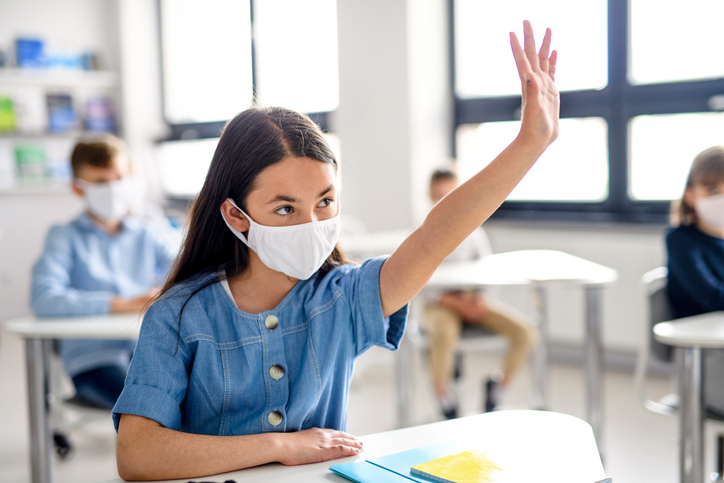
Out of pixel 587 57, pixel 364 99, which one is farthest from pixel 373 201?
pixel 587 57

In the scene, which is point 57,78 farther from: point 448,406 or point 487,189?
point 487,189

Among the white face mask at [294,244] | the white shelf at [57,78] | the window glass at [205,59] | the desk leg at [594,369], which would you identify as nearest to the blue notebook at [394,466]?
the white face mask at [294,244]

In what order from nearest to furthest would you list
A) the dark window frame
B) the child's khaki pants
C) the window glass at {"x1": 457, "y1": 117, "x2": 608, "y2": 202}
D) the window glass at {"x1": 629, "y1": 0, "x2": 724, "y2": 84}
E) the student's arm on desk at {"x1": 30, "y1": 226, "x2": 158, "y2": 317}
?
the student's arm on desk at {"x1": 30, "y1": 226, "x2": 158, "y2": 317}, the child's khaki pants, the window glass at {"x1": 629, "y1": 0, "x2": 724, "y2": 84}, the window glass at {"x1": 457, "y1": 117, "x2": 608, "y2": 202}, the dark window frame

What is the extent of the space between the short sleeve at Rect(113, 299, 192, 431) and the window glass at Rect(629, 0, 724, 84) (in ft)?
10.2

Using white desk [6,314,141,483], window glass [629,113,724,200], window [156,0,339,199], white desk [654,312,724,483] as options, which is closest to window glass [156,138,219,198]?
window [156,0,339,199]

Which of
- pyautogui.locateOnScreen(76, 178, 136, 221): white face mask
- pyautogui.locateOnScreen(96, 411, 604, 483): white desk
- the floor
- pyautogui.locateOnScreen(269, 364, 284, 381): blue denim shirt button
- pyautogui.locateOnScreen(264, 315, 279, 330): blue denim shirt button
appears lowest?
the floor

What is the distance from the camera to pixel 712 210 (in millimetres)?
2107

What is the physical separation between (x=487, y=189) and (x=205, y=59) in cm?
569

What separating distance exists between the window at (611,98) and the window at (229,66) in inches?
41.4

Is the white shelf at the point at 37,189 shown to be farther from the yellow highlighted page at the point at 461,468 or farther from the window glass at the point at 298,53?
the yellow highlighted page at the point at 461,468

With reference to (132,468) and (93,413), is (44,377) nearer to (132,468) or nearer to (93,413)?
(93,413)

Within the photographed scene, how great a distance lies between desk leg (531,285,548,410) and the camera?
289 cm

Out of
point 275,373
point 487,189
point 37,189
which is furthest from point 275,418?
point 37,189

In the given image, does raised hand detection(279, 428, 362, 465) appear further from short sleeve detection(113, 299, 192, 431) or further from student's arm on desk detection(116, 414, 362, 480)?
short sleeve detection(113, 299, 192, 431)
